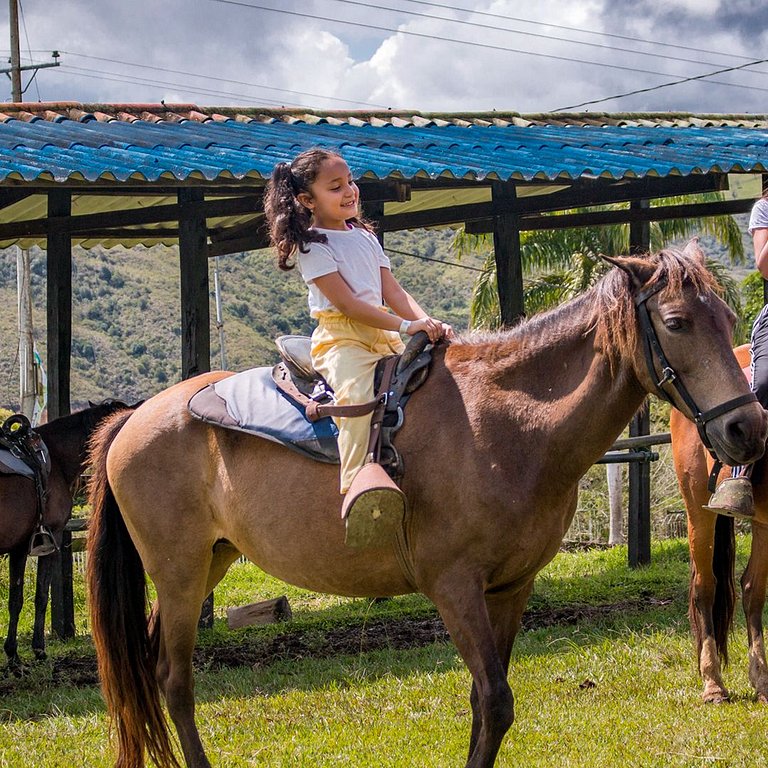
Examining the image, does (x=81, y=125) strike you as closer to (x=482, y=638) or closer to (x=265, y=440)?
(x=265, y=440)

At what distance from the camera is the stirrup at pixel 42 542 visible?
8.21 m

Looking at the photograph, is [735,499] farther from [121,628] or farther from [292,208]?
[121,628]

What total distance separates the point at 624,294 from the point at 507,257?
5.65 meters

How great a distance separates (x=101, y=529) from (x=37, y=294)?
5469cm

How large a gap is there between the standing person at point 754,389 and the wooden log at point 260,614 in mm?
4635

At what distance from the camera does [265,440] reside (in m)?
4.43

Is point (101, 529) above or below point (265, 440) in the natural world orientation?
below

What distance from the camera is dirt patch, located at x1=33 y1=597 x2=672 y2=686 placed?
7516mm

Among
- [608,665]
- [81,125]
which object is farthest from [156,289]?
[608,665]

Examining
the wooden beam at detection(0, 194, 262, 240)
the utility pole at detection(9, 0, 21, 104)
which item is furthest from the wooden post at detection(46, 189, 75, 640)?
the utility pole at detection(9, 0, 21, 104)

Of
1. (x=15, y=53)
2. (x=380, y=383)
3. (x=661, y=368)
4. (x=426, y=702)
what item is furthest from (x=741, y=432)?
(x=15, y=53)

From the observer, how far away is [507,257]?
938cm

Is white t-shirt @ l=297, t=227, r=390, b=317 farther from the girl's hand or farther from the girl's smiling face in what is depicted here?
the girl's hand

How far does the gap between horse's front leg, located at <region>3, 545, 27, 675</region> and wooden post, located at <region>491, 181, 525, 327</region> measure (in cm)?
434
